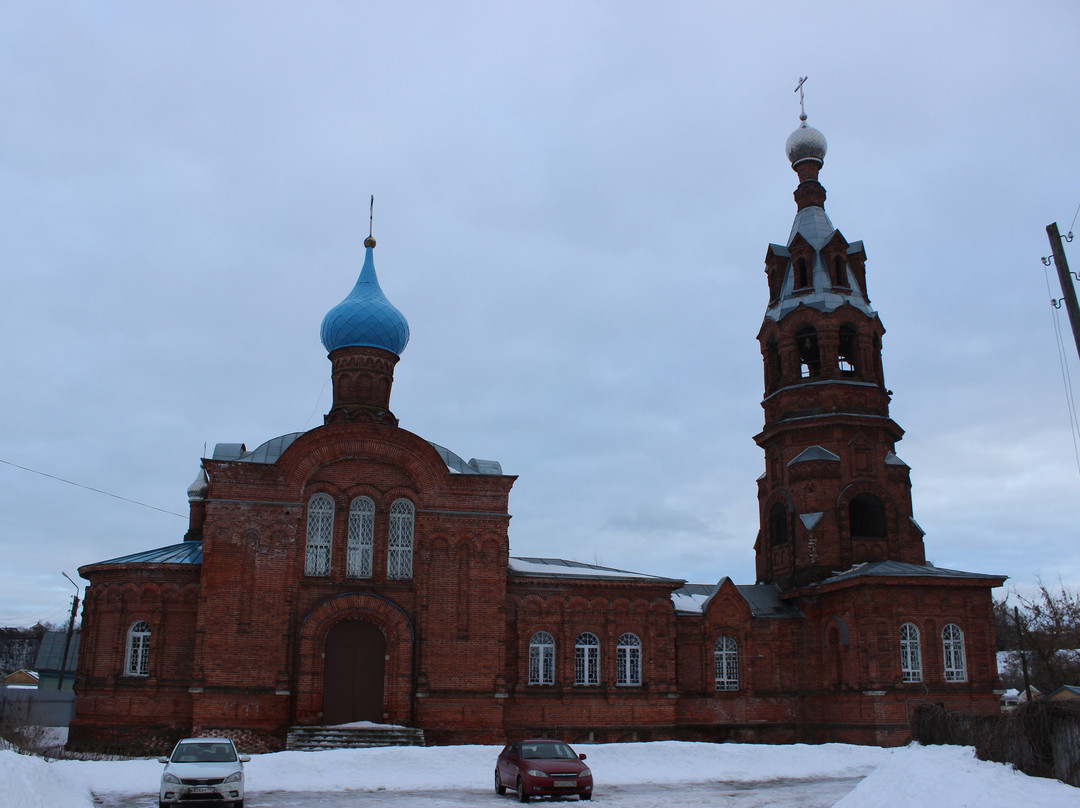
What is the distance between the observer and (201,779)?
13.4 metres

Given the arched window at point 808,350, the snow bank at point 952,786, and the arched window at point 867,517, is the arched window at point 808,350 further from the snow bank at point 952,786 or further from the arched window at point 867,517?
the snow bank at point 952,786

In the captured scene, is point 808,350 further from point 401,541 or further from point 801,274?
point 401,541

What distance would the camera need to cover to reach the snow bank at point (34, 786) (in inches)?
450

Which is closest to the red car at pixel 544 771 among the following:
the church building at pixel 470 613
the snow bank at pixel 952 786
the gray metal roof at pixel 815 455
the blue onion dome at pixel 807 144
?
the snow bank at pixel 952 786

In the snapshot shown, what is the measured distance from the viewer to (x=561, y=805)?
47.9ft

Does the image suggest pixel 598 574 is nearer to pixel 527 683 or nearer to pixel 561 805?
pixel 527 683

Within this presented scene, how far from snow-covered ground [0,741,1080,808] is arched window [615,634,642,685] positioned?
4.22m

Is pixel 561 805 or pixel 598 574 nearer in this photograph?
pixel 561 805

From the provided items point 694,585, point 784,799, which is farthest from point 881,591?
point 784,799

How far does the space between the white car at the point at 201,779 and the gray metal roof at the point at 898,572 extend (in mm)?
17142

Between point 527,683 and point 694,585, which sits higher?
point 694,585

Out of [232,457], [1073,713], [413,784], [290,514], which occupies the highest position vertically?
[232,457]

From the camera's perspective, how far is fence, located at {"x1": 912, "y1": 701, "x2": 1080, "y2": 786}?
37.2 ft

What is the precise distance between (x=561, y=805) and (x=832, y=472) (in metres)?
17.3
